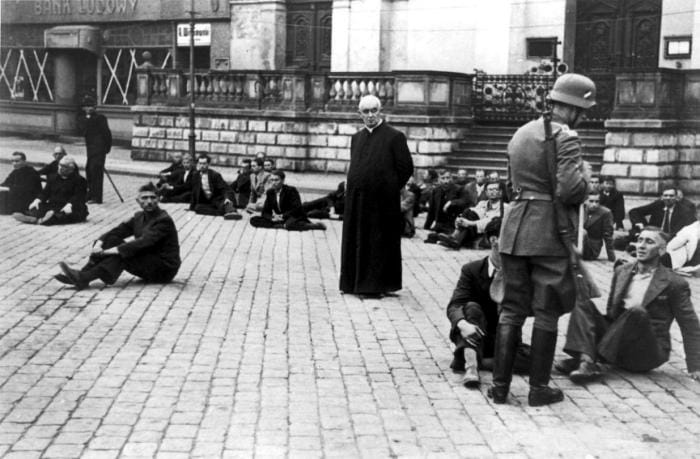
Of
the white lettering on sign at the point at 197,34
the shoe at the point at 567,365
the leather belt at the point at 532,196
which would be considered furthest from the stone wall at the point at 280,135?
the leather belt at the point at 532,196

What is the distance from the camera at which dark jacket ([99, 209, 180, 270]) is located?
1149 cm

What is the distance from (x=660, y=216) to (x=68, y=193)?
30.4 ft

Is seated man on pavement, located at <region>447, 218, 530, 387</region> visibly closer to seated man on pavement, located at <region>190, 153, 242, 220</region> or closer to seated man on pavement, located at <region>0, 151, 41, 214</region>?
seated man on pavement, located at <region>0, 151, 41, 214</region>

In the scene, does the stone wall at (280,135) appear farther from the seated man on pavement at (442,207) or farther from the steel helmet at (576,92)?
the steel helmet at (576,92)

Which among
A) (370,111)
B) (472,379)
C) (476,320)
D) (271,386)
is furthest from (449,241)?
(271,386)

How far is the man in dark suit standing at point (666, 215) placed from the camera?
51.1 ft

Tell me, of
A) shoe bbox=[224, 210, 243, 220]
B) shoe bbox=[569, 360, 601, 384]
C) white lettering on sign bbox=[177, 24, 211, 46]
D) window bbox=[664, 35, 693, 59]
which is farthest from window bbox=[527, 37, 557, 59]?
shoe bbox=[569, 360, 601, 384]

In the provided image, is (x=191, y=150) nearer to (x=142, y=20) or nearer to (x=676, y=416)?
(x=142, y=20)

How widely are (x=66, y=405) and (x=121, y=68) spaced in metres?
32.8

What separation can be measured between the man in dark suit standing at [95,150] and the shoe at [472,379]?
46.0 feet

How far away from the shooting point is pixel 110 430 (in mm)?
6441

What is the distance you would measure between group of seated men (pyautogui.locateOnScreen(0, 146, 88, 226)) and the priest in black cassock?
727 centimetres

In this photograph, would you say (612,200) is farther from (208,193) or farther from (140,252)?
(140,252)

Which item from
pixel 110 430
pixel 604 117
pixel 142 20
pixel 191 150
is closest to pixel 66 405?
pixel 110 430
